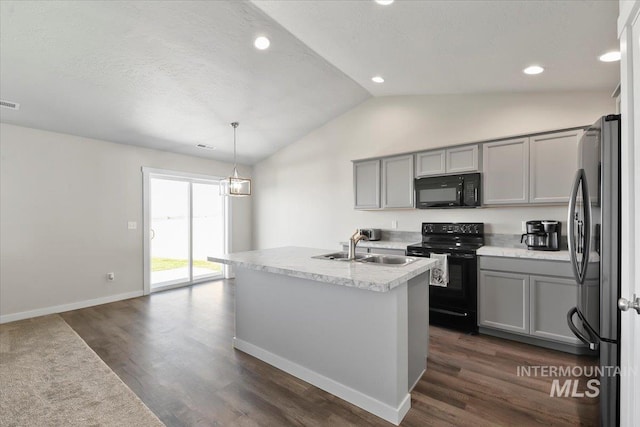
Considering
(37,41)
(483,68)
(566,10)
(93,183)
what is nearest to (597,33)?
(566,10)

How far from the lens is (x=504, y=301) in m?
2.94

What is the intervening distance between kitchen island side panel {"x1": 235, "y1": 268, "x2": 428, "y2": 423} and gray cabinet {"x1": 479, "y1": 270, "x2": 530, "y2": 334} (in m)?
1.07

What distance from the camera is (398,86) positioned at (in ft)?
12.5

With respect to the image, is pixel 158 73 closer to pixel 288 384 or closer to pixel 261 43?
pixel 261 43

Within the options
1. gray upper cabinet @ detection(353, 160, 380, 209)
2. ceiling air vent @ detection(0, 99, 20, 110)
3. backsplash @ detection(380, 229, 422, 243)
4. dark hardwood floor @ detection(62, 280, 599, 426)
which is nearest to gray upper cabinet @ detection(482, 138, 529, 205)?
backsplash @ detection(380, 229, 422, 243)

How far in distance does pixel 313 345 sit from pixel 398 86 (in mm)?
3277

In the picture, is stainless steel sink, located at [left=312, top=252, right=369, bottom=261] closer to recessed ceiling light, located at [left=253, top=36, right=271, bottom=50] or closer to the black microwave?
the black microwave

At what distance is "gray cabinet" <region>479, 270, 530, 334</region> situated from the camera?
2.84m

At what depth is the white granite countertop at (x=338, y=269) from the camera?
1.73 meters

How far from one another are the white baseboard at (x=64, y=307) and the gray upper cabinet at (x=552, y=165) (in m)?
5.66

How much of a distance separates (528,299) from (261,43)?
364 centimetres

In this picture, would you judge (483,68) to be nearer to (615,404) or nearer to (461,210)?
(461,210)

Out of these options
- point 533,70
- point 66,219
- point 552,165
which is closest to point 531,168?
point 552,165

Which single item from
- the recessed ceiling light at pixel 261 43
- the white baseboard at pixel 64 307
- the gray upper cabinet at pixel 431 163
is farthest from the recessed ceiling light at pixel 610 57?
the white baseboard at pixel 64 307
